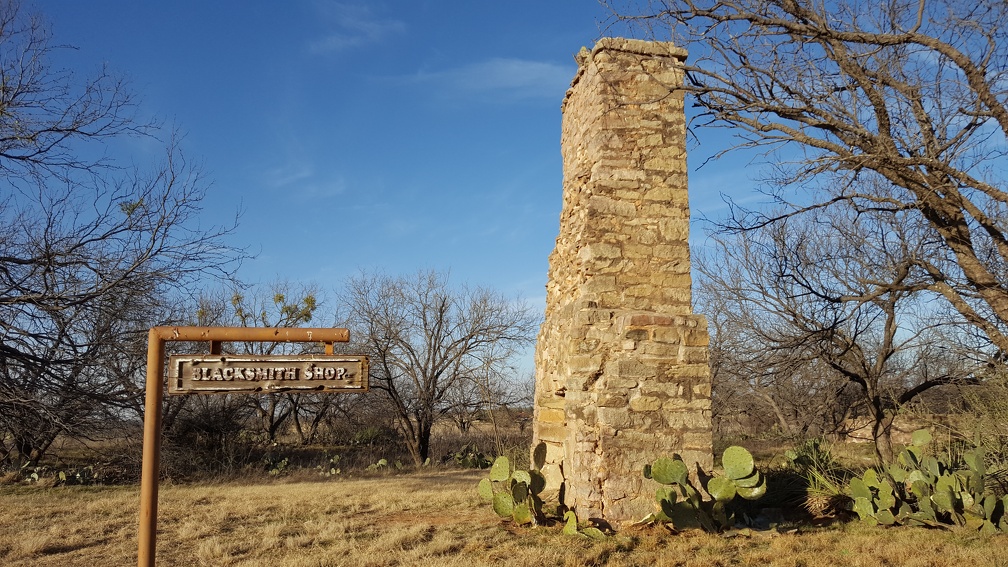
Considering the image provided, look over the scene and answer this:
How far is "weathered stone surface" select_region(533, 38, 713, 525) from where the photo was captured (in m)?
6.71

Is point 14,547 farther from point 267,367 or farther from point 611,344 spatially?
point 611,344

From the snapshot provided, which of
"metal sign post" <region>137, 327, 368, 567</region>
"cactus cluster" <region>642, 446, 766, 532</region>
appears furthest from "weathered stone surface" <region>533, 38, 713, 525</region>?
"metal sign post" <region>137, 327, 368, 567</region>

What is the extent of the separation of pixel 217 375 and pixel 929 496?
6460 mm

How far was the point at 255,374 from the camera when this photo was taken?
399 cm

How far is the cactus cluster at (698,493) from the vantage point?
6.30 meters

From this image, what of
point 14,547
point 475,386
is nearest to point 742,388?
point 475,386

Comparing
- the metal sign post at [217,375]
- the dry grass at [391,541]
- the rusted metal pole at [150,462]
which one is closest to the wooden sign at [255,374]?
the metal sign post at [217,375]

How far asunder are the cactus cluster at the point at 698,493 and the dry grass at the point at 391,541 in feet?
0.54

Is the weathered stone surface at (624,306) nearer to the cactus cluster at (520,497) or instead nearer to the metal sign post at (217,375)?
the cactus cluster at (520,497)

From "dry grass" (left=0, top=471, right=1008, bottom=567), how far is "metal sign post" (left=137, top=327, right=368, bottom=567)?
5.89 ft

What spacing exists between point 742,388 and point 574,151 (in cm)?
1163

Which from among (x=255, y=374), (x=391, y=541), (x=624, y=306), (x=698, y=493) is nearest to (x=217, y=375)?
(x=255, y=374)

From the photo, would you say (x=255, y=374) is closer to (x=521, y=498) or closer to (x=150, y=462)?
(x=150, y=462)

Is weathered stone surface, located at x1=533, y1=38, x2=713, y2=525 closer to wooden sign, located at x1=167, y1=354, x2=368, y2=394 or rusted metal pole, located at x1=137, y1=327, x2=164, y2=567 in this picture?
wooden sign, located at x1=167, y1=354, x2=368, y2=394
